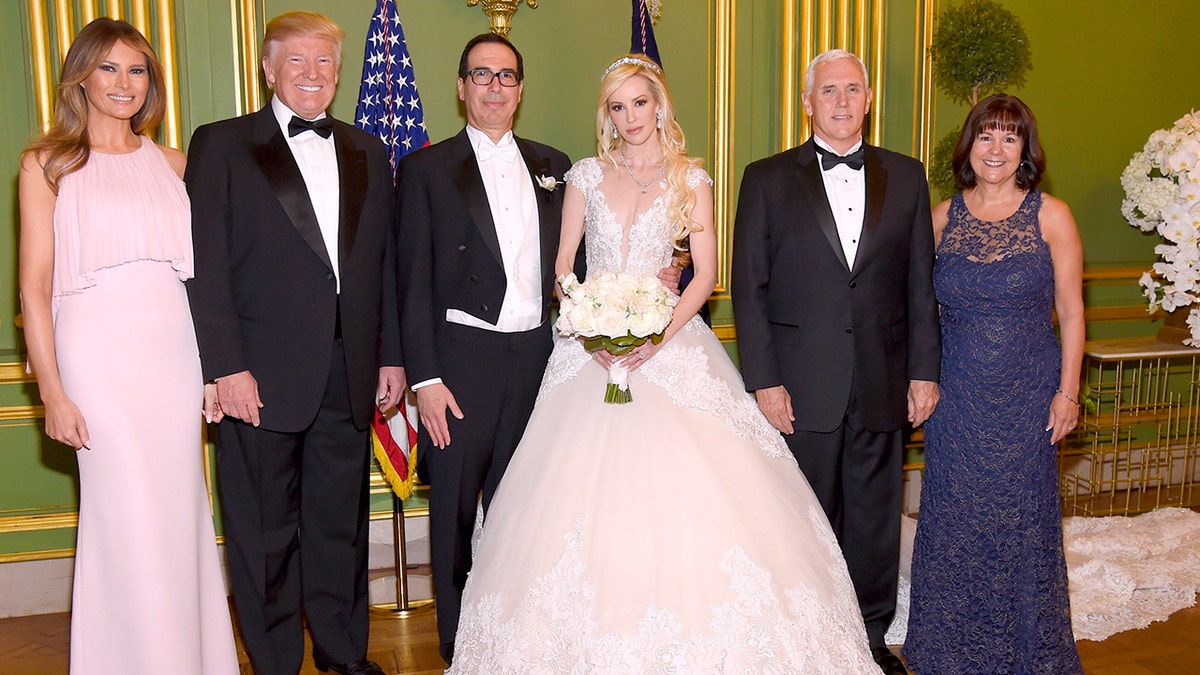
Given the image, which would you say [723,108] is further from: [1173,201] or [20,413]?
[20,413]

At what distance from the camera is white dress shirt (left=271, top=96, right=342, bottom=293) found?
326cm

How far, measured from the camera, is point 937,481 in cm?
360

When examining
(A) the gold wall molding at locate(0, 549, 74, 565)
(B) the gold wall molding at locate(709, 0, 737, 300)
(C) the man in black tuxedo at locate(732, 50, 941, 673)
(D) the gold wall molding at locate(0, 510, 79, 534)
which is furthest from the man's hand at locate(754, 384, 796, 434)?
(A) the gold wall molding at locate(0, 549, 74, 565)

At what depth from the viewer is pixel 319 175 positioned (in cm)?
328

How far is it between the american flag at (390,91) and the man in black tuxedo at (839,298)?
5.26 ft

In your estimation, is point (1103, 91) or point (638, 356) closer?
point (638, 356)

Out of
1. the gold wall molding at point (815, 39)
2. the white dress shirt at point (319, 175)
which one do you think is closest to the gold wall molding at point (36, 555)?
the white dress shirt at point (319, 175)

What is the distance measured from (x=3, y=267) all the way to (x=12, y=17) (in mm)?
1104

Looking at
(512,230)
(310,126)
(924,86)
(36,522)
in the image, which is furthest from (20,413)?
(924,86)

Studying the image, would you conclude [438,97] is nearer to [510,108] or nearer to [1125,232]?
[510,108]

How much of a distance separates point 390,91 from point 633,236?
5.00ft

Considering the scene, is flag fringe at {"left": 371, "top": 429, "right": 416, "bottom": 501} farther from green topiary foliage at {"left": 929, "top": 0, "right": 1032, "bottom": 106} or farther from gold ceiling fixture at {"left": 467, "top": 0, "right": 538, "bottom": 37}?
green topiary foliage at {"left": 929, "top": 0, "right": 1032, "bottom": 106}

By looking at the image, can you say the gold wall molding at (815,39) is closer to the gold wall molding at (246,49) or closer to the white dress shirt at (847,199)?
the white dress shirt at (847,199)

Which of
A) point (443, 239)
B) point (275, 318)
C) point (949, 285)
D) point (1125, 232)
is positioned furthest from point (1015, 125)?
point (1125, 232)
